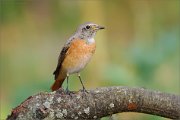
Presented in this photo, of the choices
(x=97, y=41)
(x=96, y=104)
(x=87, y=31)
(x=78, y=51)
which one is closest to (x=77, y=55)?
(x=78, y=51)

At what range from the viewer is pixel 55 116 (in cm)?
465

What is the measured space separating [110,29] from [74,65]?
5.12m

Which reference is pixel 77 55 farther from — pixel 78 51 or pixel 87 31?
pixel 87 31

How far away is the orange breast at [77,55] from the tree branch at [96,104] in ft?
2.73

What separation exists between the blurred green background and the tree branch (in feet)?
5.35

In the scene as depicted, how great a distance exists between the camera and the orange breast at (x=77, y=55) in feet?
18.7

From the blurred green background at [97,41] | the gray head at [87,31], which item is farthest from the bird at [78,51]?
the blurred green background at [97,41]

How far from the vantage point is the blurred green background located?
6.92 m

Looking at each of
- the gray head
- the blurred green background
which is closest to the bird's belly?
the gray head

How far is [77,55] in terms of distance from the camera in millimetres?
5750

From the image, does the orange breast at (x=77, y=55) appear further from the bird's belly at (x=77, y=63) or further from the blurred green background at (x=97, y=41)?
the blurred green background at (x=97, y=41)

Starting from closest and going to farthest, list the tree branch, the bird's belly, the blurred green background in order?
the tree branch
the bird's belly
the blurred green background

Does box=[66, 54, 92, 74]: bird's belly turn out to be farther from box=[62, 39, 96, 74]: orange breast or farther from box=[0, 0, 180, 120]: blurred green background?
box=[0, 0, 180, 120]: blurred green background

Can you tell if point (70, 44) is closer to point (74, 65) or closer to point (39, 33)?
point (74, 65)
